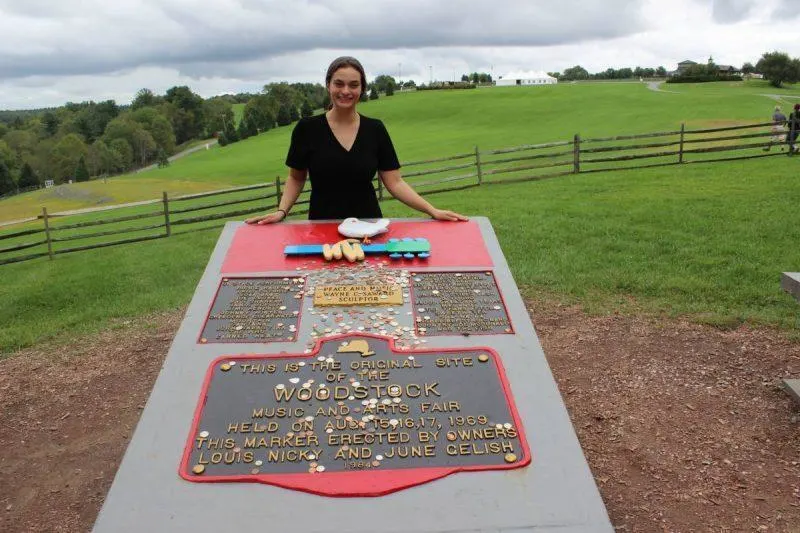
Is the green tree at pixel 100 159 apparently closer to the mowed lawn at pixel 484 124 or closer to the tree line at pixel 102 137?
the tree line at pixel 102 137

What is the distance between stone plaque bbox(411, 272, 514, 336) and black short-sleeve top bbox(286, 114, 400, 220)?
3.03ft

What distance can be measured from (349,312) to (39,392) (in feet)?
14.0

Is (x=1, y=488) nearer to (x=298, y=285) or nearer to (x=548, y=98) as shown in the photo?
(x=298, y=285)

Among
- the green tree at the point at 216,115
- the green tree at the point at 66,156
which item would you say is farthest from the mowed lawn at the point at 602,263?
the green tree at the point at 216,115

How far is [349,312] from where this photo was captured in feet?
10.4

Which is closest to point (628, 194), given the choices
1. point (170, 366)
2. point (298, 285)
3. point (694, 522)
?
point (694, 522)

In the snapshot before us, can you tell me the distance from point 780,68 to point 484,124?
30.2 m

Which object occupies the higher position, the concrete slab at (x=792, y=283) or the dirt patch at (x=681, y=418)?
the concrete slab at (x=792, y=283)

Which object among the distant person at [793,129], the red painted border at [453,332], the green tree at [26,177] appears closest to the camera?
the red painted border at [453,332]

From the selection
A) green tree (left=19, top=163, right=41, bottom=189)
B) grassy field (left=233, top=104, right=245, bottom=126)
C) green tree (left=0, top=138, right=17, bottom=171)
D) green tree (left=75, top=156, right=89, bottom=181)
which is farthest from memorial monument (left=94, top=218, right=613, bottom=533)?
grassy field (left=233, top=104, right=245, bottom=126)

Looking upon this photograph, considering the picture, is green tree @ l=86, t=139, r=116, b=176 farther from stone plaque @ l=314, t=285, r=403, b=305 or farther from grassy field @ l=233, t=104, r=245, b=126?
stone plaque @ l=314, t=285, r=403, b=305

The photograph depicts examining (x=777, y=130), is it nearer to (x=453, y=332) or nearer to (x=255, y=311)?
(x=453, y=332)

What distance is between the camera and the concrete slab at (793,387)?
4959mm

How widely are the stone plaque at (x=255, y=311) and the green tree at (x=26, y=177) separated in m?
81.3
